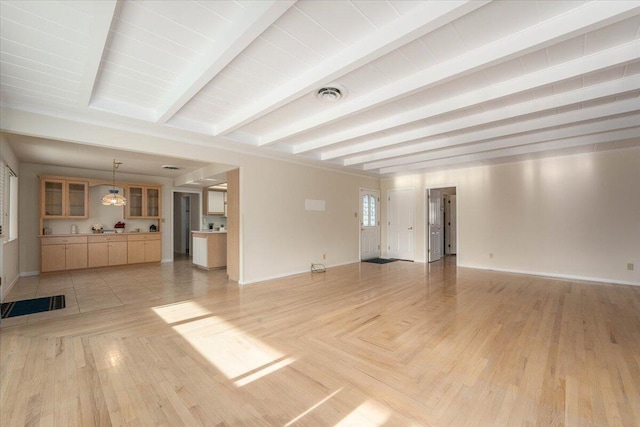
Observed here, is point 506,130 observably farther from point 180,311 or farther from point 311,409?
point 180,311

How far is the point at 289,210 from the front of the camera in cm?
604

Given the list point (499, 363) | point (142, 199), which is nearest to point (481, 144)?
point (499, 363)

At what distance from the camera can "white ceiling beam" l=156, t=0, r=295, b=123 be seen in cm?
173

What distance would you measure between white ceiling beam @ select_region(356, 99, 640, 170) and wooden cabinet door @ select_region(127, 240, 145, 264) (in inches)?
241

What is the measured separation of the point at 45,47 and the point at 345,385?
3.57 metres

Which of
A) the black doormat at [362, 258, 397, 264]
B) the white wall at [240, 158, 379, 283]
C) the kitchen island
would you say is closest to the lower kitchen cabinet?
the kitchen island

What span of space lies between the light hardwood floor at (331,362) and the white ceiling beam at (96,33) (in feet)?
8.35

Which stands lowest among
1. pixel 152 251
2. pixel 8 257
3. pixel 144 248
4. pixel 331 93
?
pixel 152 251

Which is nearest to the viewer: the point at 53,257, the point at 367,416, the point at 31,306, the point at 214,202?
the point at 367,416

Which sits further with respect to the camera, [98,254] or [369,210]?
[369,210]

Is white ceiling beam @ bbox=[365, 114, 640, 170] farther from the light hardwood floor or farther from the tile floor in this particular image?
the tile floor

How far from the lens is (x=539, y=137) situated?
4406 mm

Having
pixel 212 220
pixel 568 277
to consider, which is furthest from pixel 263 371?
pixel 212 220

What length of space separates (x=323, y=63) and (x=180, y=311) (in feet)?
11.4
